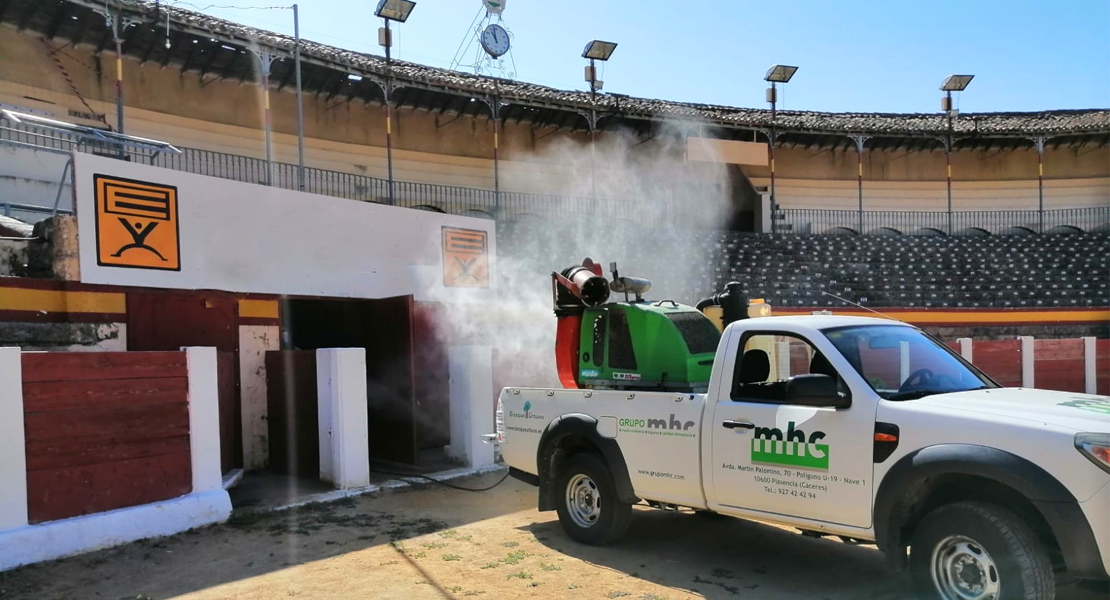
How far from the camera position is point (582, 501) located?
648cm

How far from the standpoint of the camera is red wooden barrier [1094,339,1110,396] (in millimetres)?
17609

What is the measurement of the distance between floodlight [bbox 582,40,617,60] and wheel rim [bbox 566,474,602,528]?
864 inches

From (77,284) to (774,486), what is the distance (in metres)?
7.98

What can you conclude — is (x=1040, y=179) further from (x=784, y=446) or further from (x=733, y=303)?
(x=784, y=446)

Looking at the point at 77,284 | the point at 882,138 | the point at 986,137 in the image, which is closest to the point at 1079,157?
the point at 986,137

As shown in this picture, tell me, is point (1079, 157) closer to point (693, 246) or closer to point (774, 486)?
point (693, 246)

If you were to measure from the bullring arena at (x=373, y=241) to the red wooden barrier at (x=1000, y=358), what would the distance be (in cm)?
7

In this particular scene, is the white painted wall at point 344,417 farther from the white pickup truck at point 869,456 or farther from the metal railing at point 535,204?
the metal railing at point 535,204

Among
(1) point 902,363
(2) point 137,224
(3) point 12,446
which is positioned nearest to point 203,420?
(3) point 12,446

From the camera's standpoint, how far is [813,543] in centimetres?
620

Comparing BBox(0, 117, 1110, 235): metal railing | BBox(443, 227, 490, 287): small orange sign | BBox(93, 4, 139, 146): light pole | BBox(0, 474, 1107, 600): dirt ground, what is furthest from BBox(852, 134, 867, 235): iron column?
BBox(0, 474, 1107, 600): dirt ground

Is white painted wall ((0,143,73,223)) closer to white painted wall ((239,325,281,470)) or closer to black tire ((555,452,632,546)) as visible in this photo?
white painted wall ((239,325,281,470))

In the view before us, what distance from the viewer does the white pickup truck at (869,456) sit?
3.82 m

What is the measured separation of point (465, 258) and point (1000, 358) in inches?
475
